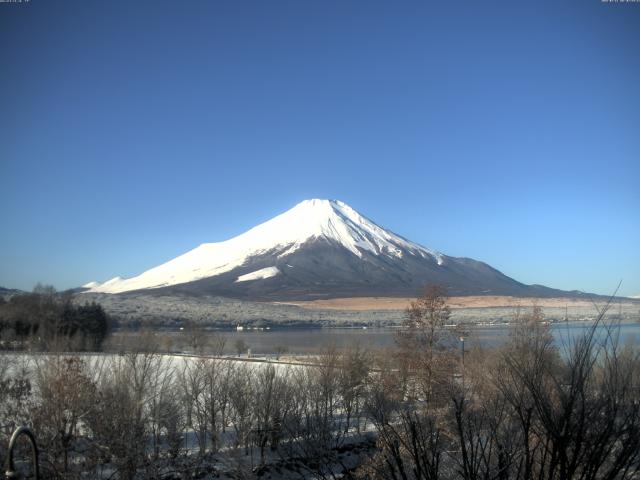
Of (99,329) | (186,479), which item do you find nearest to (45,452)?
(186,479)

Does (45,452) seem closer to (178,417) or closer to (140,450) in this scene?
(140,450)

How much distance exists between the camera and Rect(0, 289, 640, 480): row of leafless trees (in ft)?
23.7

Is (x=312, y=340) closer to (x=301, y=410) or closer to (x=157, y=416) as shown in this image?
(x=301, y=410)

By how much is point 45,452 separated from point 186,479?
4546 mm

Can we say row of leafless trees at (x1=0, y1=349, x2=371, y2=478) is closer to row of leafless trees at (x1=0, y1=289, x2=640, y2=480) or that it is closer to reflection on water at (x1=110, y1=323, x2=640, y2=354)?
row of leafless trees at (x1=0, y1=289, x2=640, y2=480)

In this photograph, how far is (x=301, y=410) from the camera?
21.7 meters

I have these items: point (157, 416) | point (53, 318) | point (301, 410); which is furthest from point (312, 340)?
point (157, 416)

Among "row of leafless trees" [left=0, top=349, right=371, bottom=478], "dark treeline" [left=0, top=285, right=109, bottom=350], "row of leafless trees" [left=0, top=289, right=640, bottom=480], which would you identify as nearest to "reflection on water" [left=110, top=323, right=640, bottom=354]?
"dark treeline" [left=0, top=285, right=109, bottom=350]

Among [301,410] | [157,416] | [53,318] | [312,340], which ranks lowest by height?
[312,340]

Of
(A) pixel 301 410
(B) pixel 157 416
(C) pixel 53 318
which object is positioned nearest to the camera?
(B) pixel 157 416

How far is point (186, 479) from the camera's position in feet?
54.9

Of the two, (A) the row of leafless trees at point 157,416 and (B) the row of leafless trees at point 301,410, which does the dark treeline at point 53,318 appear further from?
(B) the row of leafless trees at point 301,410

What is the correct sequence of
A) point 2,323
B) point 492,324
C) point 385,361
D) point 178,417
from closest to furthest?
1. point 178,417
2. point 385,361
3. point 2,323
4. point 492,324

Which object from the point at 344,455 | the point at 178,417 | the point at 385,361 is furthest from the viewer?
the point at 385,361
